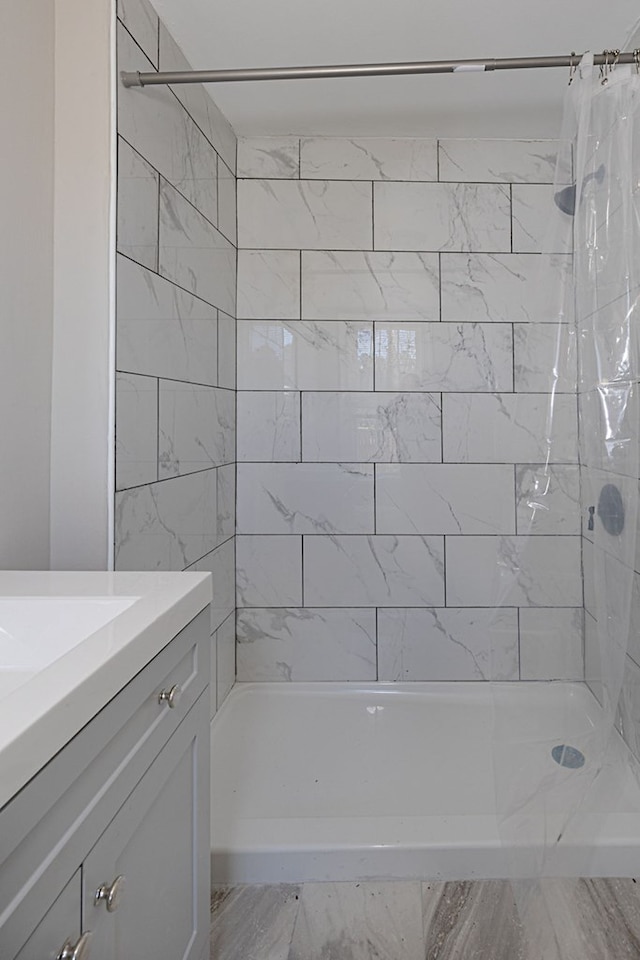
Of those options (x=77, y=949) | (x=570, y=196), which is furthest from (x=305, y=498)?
(x=77, y=949)

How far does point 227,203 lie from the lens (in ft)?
7.27

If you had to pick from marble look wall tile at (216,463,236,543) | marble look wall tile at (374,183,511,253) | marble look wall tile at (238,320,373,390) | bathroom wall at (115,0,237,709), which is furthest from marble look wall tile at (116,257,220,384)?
marble look wall tile at (374,183,511,253)

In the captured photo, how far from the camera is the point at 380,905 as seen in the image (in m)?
1.41

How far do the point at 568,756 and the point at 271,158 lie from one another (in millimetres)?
2269

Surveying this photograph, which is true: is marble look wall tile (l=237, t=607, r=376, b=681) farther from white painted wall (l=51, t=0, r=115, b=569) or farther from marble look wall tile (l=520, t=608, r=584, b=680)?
white painted wall (l=51, t=0, r=115, b=569)

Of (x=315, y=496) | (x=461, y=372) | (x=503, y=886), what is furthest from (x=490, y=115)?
(x=503, y=886)

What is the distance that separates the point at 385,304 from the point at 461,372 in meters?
0.41

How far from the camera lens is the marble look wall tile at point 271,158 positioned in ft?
7.59

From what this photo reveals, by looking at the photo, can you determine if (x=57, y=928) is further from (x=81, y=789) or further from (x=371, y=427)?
(x=371, y=427)

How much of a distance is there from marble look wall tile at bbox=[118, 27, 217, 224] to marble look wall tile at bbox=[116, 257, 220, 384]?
1.02 feet

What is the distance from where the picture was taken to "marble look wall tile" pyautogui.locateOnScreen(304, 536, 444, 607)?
7.77 feet

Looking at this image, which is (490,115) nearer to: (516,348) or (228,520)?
(516,348)

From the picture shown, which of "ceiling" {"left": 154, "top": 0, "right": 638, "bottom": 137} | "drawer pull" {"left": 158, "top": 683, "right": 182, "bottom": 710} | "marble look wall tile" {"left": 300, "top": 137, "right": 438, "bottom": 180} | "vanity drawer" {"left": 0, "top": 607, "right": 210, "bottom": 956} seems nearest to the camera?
"vanity drawer" {"left": 0, "top": 607, "right": 210, "bottom": 956}

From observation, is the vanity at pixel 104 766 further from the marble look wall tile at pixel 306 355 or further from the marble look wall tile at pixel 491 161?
the marble look wall tile at pixel 491 161
